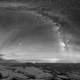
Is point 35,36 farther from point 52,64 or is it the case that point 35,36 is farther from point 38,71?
point 38,71

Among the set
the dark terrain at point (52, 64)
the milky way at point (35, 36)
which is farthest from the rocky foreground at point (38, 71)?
the milky way at point (35, 36)

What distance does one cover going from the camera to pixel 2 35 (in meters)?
4.79

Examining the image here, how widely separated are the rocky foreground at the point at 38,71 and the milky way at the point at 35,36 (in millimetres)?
236

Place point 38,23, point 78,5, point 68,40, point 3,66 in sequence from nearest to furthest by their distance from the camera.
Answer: point 3,66 < point 68,40 < point 38,23 < point 78,5

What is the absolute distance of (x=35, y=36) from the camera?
188 inches

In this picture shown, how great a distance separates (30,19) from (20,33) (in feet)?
1.93

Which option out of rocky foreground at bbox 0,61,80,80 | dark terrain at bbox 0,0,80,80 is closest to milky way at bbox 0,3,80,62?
dark terrain at bbox 0,0,80,80

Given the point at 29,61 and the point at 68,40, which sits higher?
the point at 68,40

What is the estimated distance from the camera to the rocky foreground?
3.43 metres

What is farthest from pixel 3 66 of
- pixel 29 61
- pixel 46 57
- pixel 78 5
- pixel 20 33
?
pixel 78 5

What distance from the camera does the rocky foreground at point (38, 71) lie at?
3.43m

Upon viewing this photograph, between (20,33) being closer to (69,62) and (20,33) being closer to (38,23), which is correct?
(38,23)

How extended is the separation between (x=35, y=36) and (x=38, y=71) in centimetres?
126

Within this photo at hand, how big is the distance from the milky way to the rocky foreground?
236 mm
